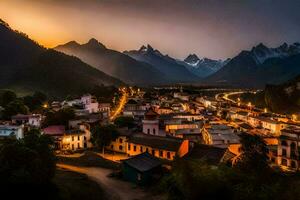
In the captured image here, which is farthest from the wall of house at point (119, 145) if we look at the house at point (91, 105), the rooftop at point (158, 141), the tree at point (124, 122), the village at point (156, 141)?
the house at point (91, 105)

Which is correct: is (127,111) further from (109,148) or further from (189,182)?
(189,182)

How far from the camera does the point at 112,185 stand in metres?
45.3

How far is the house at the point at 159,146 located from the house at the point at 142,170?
16.0 feet

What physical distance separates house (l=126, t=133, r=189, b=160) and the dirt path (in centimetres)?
860

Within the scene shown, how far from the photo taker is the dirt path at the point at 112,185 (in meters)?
41.1

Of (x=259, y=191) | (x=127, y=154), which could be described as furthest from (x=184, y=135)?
(x=259, y=191)

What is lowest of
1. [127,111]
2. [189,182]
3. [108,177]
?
[108,177]

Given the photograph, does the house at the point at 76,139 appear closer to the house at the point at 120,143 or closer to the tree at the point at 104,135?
the tree at the point at 104,135

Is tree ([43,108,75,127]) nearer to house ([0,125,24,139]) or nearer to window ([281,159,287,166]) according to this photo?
house ([0,125,24,139])

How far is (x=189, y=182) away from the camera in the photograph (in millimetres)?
30641

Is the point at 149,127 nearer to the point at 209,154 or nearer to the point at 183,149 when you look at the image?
the point at 183,149

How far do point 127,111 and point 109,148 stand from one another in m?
34.3

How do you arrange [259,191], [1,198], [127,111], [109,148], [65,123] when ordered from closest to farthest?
[259,191]
[1,198]
[109,148]
[65,123]
[127,111]

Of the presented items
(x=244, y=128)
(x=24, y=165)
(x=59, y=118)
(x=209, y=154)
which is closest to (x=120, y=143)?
(x=59, y=118)
